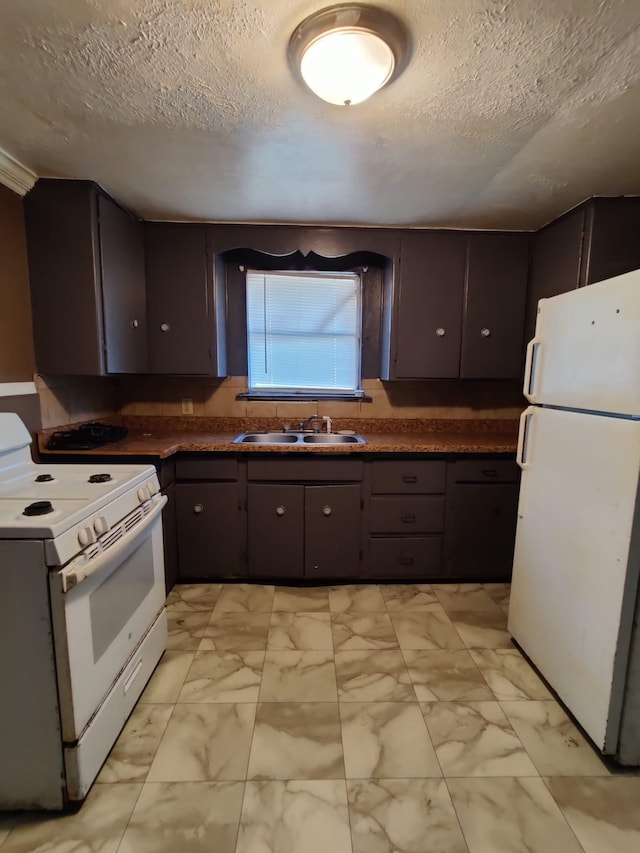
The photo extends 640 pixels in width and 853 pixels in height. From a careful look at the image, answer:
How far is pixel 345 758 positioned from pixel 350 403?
2.03 metres

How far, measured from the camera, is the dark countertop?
2180mm

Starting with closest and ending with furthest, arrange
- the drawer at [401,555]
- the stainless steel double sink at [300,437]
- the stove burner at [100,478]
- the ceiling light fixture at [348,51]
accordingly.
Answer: the ceiling light fixture at [348,51], the stove burner at [100,478], the drawer at [401,555], the stainless steel double sink at [300,437]

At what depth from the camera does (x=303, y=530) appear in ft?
7.75

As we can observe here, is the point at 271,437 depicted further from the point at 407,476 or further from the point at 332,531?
the point at 407,476

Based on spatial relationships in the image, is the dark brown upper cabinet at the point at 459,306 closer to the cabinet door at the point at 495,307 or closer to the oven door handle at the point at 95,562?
the cabinet door at the point at 495,307

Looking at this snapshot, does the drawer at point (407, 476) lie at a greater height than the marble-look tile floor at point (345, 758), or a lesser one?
greater

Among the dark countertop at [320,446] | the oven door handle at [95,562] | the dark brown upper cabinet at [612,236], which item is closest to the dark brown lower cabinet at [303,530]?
the dark countertop at [320,446]

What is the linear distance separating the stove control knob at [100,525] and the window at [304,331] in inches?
67.9

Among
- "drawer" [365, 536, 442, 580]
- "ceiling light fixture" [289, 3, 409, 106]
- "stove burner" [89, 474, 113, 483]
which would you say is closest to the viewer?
"ceiling light fixture" [289, 3, 409, 106]

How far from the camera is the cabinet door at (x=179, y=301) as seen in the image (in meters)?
2.43

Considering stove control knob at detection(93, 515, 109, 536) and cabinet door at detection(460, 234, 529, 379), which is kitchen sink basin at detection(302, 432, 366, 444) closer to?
cabinet door at detection(460, 234, 529, 379)

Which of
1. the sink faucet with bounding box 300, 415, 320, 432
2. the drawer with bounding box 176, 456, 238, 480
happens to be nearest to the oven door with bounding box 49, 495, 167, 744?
the drawer with bounding box 176, 456, 238, 480

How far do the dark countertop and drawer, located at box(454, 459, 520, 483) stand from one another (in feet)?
0.26

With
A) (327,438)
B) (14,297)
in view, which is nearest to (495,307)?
(327,438)
